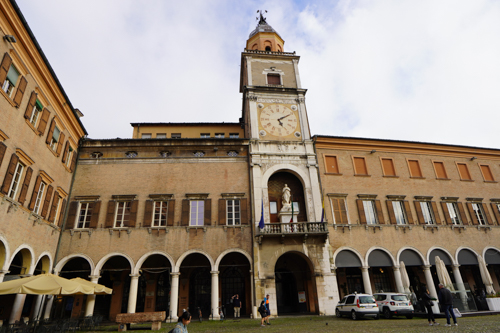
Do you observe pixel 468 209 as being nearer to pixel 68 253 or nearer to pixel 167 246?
pixel 167 246

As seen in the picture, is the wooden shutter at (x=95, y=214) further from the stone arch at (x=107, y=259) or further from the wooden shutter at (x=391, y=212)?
the wooden shutter at (x=391, y=212)

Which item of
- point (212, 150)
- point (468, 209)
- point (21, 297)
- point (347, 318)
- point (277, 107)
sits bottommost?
point (347, 318)

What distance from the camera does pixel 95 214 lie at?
20766 mm

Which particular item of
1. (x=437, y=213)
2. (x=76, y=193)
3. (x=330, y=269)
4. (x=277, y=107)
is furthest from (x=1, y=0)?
(x=437, y=213)

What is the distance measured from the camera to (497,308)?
18.2 m

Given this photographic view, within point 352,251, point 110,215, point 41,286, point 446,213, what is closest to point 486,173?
point 446,213

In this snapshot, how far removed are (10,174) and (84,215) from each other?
23.1 feet

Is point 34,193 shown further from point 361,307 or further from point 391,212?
point 391,212

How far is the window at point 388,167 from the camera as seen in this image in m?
25.1

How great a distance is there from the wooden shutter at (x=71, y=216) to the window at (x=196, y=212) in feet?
25.4

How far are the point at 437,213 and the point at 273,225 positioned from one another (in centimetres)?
1380

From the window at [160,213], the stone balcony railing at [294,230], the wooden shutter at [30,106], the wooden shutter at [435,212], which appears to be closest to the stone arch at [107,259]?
the window at [160,213]

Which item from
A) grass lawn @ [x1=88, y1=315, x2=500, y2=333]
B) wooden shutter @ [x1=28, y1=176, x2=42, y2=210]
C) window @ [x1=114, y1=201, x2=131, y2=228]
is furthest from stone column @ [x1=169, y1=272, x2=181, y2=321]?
wooden shutter @ [x1=28, y1=176, x2=42, y2=210]

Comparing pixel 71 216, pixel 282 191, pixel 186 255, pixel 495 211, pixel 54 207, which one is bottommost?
pixel 186 255
